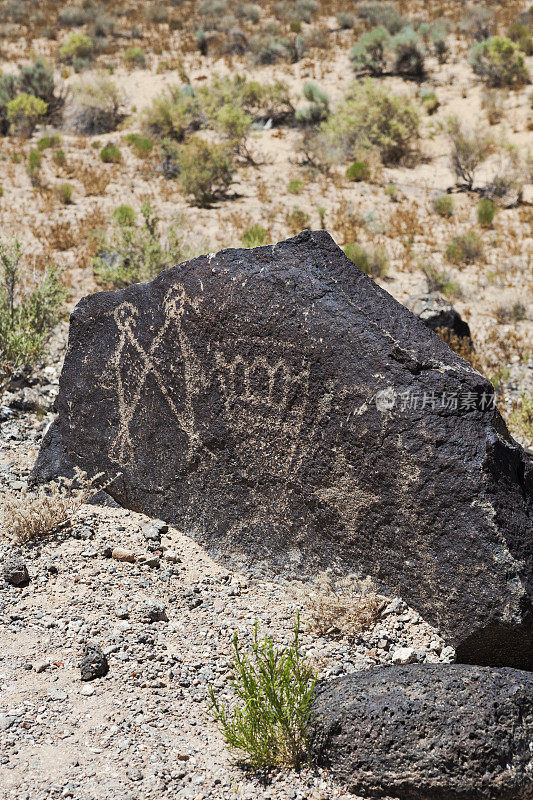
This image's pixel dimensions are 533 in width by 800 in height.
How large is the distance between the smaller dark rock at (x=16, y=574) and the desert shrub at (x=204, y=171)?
7.85 metres

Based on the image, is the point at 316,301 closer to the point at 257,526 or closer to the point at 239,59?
the point at 257,526

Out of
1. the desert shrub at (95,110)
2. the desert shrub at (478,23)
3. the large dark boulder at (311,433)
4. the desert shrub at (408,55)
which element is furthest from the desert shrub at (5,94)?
the large dark boulder at (311,433)

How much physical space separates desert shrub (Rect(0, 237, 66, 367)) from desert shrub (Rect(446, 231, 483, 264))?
4762mm

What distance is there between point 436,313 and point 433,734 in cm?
452

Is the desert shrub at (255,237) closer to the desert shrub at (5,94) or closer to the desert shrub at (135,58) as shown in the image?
the desert shrub at (5,94)

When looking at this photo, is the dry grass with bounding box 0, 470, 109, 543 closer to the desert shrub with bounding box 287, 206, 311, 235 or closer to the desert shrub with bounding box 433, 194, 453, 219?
the desert shrub with bounding box 287, 206, 311, 235

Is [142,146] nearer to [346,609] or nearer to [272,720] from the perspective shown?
[346,609]

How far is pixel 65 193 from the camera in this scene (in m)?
10.4

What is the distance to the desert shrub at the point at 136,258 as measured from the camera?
7715 millimetres

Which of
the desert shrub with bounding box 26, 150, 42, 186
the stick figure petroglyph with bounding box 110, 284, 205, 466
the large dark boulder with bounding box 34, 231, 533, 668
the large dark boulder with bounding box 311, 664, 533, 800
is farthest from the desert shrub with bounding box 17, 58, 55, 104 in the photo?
the large dark boulder with bounding box 311, 664, 533, 800

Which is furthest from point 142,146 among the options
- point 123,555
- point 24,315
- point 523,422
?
point 123,555

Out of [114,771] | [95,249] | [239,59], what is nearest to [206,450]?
[114,771]

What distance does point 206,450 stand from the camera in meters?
3.86

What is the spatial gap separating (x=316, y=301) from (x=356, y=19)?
64.3ft
